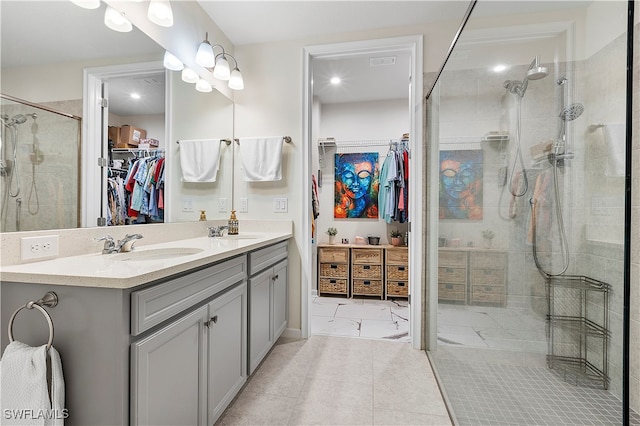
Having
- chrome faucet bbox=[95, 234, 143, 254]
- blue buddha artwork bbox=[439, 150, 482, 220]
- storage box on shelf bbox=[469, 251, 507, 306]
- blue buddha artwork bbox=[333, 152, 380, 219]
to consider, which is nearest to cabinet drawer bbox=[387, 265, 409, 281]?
blue buddha artwork bbox=[333, 152, 380, 219]

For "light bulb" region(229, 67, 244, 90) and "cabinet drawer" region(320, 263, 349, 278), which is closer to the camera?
"light bulb" region(229, 67, 244, 90)

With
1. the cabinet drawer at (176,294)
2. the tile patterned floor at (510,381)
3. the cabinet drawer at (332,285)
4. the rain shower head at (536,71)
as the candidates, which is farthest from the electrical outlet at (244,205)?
the rain shower head at (536,71)

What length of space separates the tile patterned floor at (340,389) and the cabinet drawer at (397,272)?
125cm

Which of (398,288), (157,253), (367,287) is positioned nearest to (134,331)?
(157,253)

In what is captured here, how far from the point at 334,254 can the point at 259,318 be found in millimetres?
1876

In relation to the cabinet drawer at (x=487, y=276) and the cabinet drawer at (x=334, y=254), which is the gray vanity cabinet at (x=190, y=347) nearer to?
the cabinet drawer at (x=487, y=276)

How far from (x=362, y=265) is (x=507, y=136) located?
272 centimetres

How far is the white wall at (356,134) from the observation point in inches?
151

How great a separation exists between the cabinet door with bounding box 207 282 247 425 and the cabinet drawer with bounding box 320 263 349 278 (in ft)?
6.74

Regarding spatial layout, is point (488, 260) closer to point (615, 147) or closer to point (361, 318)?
point (615, 147)

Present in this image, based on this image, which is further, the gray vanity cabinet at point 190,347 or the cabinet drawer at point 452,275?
the cabinet drawer at point 452,275

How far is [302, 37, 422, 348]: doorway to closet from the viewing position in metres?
2.68

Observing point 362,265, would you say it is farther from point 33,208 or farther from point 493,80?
point 33,208

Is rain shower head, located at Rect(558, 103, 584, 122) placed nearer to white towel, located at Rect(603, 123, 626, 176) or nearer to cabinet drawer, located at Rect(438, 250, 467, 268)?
white towel, located at Rect(603, 123, 626, 176)
